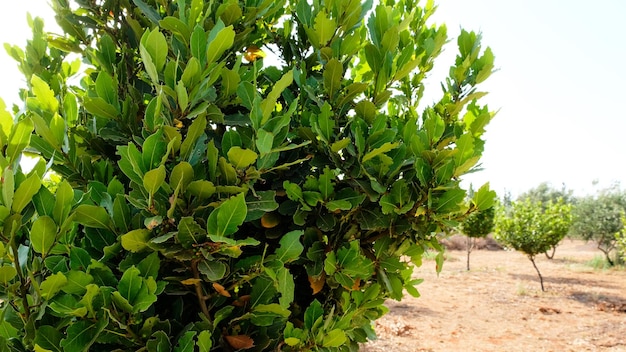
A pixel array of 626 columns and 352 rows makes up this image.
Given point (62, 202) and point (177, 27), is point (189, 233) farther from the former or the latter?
point (177, 27)

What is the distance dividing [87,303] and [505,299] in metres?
16.5

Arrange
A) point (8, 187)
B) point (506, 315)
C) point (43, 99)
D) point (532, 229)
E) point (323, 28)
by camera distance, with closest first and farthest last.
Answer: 1. point (8, 187)
2. point (43, 99)
3. point (323, 28)
4. point (506, 315)
5. point (532, 229)

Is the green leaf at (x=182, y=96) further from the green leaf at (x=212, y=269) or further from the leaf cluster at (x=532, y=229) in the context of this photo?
the leaf cluster at (x=532, y=229)

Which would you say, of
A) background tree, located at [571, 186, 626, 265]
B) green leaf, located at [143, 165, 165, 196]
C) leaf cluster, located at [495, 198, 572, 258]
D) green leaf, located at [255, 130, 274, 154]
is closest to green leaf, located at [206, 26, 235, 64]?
green leaf, located at [255, 130, 274, 154]

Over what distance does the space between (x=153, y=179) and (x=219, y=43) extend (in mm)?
443

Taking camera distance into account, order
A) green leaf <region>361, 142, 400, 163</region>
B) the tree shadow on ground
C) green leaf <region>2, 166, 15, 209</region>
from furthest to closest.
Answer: the tree shadow on ground < green leaf <region>361, 142, 400, 163</region> < green leaf <region>2, 166, 15, 209</region>

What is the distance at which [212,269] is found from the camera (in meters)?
1.30

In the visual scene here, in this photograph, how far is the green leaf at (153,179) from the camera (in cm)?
113

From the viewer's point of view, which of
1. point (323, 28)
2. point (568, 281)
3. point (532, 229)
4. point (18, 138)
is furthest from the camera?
point (568, 281)

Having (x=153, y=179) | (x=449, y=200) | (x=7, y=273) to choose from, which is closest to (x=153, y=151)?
(x=153, y=179)

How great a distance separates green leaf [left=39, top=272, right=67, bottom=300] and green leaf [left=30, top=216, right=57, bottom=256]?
69 mm

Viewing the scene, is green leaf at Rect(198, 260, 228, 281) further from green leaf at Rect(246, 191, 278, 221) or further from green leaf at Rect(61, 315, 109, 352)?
green leaf at Rect(61, 315, 109, 352)

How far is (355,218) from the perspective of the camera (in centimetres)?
185

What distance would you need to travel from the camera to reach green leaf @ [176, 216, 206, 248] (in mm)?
1218
